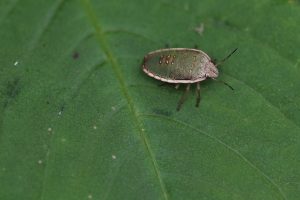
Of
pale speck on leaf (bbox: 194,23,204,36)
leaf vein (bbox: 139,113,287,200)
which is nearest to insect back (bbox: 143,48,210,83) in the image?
pale speck on leaf (bbox: 194,23,204,36)

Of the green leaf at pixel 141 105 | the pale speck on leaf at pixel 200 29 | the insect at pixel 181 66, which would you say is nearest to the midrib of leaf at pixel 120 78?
the green leaf at pixel 141 105

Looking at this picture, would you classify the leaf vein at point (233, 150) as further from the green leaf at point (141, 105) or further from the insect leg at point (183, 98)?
the insect leg at point (183, 98)

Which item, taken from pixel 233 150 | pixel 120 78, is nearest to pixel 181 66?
pixel 120 78

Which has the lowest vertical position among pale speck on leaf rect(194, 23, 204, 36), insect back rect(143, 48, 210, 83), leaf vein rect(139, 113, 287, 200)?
leaf vein rect(139, 113, 287, 200)

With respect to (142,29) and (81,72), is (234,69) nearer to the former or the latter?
(142,29)

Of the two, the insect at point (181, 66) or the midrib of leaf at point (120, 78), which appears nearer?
the midrib of leaf at point (120, 78)

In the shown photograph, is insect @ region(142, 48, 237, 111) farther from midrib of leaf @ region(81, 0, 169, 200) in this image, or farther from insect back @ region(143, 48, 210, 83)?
midrib of leaf @ region(81, 0, 169, 200)
